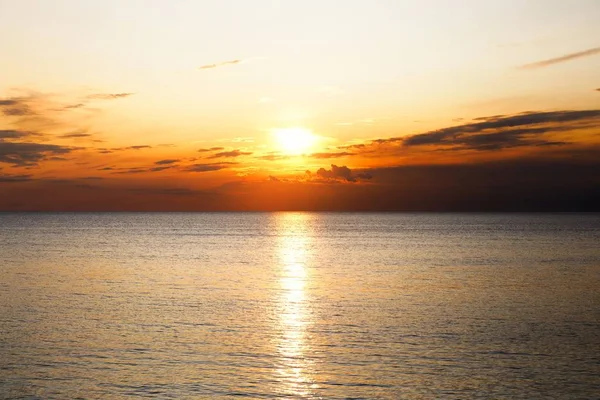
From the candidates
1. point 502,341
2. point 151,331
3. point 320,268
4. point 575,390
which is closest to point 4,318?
point 151,331

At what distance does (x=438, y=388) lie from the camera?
24.2 metres

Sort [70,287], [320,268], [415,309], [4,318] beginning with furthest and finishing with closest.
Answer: [320,268] → [70,287] → [415,309] → [4,318]

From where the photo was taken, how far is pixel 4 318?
38906 millimetres

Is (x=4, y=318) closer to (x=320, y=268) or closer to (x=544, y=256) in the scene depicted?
(x=320, y=268)

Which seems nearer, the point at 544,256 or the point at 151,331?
the point at 151,331

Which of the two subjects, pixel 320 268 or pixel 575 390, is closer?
pixel 575 390

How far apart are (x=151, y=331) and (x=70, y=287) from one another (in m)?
23.0

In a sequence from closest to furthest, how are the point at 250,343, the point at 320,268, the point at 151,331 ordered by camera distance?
the point at 250,343 → the point at 151,331 → the point at 320,268

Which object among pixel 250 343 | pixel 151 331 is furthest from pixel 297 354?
pixel 151 331

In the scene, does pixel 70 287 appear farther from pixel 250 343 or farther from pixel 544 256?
pixel 544 256

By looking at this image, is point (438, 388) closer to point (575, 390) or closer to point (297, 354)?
point (575, 390)

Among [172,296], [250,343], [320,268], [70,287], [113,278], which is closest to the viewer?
[250,343]

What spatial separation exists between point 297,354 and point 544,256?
72.3m

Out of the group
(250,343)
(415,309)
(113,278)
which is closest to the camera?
(250,343)
